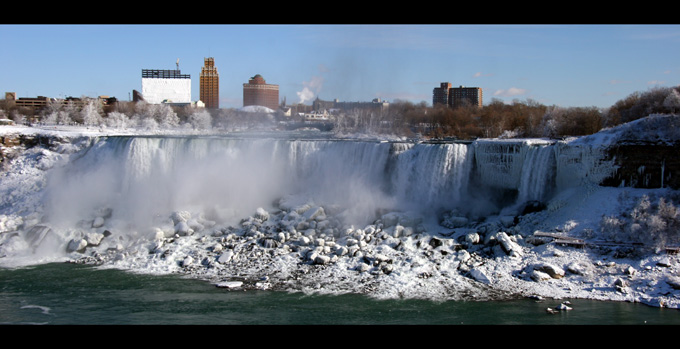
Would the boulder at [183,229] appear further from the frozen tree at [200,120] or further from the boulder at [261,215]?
the frozen tree at [200,120]

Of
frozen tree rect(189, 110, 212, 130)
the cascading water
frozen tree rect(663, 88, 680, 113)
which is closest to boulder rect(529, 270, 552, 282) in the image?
the cascading water

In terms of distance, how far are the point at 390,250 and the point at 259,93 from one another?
11324 centimetres

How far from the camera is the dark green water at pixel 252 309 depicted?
11562 mm

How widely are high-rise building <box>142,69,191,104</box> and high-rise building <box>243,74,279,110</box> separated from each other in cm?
3203

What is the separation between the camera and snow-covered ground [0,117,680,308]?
45.1 feet

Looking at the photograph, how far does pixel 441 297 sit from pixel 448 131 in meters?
31.1

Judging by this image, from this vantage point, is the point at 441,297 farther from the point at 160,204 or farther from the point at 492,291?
the point at 160,204

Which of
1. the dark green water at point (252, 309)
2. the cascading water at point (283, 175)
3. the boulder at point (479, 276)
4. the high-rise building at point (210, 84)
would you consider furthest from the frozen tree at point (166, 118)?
the high-rise building at point (210, 84)

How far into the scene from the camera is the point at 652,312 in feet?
39.4

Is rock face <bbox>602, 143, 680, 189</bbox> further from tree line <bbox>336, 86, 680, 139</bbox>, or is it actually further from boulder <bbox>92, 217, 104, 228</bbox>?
boulder <bbox>92, 217, 104, 228</bbox>

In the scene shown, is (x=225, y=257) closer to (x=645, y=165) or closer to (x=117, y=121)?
(x=645, y=165)

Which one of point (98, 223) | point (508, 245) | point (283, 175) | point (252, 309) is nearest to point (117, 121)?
point (283, 175)

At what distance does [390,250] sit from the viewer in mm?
16172
